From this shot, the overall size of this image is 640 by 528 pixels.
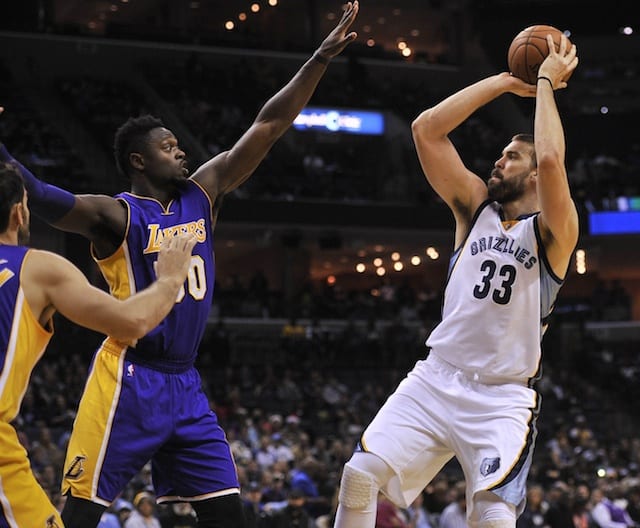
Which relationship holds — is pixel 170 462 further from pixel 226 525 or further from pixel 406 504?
pixel 406 504

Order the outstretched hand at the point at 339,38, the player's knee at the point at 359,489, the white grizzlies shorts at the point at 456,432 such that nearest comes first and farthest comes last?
the white grizzlies shorts at the point at 456,432, the player's knee at the point at 359,489, the outstretched hand at the point at 339,38

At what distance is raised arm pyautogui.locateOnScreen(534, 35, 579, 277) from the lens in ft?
18.7

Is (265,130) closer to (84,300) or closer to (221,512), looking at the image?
(221,512)

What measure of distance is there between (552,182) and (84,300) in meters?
2.56

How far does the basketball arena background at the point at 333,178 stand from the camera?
22328mm

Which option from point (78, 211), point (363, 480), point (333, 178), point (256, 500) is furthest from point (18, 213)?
point (333, 178)

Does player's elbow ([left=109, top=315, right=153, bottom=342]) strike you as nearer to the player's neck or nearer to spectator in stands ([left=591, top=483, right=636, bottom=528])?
the player's neck

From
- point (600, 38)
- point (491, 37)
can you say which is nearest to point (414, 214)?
point (491, 37)

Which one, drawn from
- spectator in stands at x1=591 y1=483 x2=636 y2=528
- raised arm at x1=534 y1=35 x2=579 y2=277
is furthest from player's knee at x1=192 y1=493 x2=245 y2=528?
spectator in stands at x1=591 y1=483 x2=636 y2=528

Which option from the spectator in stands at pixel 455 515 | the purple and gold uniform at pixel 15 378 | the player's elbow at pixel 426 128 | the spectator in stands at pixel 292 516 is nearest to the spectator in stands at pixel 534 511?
the spectator in stands at pixel 455 515

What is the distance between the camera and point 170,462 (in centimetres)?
558

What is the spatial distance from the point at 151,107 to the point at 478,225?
23.7 m

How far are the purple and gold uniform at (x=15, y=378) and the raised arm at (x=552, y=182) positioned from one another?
2654 mm

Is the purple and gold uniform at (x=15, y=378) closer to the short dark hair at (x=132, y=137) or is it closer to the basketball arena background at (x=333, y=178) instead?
the short dark hair at (x=132, y=137)
